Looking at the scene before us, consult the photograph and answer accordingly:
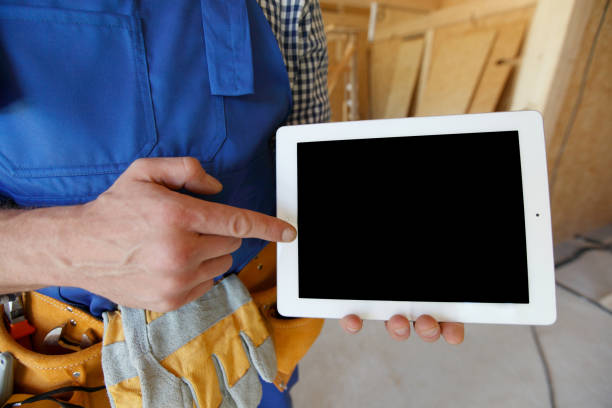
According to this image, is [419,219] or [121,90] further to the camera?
[419,219]

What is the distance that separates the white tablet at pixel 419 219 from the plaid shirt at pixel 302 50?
106 mm

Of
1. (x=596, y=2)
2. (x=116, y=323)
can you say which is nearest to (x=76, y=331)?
(x=116, y=323)

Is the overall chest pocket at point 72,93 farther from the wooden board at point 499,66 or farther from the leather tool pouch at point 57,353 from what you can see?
the wooden board at point 499,66

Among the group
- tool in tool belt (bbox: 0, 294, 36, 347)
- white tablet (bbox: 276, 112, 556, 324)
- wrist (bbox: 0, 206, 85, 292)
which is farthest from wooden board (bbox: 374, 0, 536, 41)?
tool in tool belt (bbox: 0, 294, 36, 347)

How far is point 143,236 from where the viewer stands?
13.7 inches

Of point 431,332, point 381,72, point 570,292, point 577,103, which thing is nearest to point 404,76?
point 381,72

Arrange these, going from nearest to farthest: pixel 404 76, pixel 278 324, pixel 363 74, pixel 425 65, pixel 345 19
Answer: pixel 278 324, pixel 425 65, pixel 404 76, pixel 345 19, pixel 363 74

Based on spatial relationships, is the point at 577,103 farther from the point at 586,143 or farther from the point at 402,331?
the point at 402,331

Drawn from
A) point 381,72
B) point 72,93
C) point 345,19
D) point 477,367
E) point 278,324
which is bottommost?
point 477,367

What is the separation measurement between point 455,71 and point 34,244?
2.33 metres

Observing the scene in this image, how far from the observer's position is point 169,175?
1.26 ft

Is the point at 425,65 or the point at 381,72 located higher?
the point at 425,65

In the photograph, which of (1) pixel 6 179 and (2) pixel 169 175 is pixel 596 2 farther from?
(1) pixel 6 179

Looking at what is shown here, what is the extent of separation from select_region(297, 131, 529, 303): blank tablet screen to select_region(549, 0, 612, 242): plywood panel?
1.27 meters
